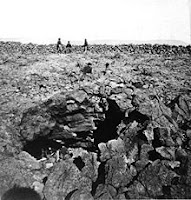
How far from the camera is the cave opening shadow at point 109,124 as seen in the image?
31.6 feet

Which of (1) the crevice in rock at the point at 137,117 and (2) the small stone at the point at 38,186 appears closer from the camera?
(2) the small stone at the point at 38,186

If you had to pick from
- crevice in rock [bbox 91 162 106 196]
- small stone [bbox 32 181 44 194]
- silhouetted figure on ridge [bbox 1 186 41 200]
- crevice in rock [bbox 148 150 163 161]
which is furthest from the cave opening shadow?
silhouetted figure on ridge [bbox 1 186 41 200]

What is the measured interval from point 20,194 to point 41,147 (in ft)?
8.41

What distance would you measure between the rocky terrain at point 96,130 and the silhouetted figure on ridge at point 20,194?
15 cm

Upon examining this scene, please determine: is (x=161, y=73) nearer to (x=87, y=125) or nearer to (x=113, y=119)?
(x=113, y=119)

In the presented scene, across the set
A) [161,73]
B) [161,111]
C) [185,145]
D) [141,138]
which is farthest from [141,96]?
[161,73]

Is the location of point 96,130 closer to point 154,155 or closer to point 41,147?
point 41,147

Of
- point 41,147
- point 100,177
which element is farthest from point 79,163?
point 41,147

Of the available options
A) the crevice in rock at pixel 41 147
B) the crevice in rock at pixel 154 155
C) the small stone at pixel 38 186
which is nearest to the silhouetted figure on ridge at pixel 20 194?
the small stone at pixel 38 186

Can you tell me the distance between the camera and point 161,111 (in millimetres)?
8805

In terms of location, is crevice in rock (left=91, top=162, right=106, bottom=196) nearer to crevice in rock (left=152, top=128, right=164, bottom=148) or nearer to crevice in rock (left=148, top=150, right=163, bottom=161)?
crevice in rock (left=148, top=150, right=163, bottom=161)

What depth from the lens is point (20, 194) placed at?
7215 millimetres

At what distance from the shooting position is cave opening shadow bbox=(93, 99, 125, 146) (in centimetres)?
964

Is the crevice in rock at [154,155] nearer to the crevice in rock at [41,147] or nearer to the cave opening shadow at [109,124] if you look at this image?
the cave opening shadow at [109,124]
